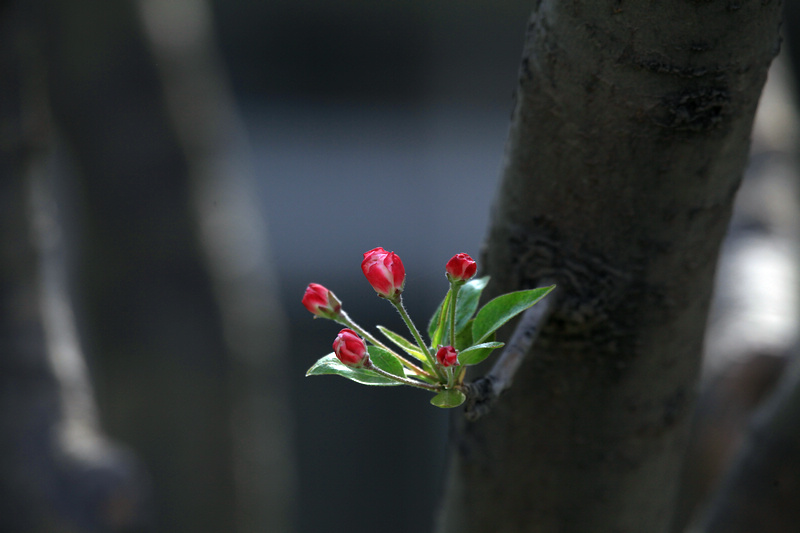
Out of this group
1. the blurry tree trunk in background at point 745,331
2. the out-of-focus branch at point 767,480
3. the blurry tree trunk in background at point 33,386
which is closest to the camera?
the out-of-focus branch at point 767,480

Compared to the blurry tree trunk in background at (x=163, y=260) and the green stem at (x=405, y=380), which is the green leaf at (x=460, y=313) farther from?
the blurry tree trunk in background at (x=163, y=260)

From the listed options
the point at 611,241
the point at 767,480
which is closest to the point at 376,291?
the point at 611,241

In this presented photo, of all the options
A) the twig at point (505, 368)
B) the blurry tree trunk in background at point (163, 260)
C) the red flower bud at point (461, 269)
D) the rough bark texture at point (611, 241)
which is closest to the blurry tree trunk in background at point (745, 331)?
the rough bark texture at point (611, 241)

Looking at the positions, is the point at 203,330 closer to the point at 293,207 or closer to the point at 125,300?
the point at 125,300

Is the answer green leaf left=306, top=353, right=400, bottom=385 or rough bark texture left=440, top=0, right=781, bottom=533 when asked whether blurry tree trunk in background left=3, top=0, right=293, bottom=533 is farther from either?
green leaf left=306, top=353, right=400, bottom=385

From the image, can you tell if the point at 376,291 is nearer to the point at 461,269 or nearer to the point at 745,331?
the point at 461,269

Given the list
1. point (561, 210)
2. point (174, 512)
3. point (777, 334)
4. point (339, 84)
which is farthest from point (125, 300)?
point (339, 84)
